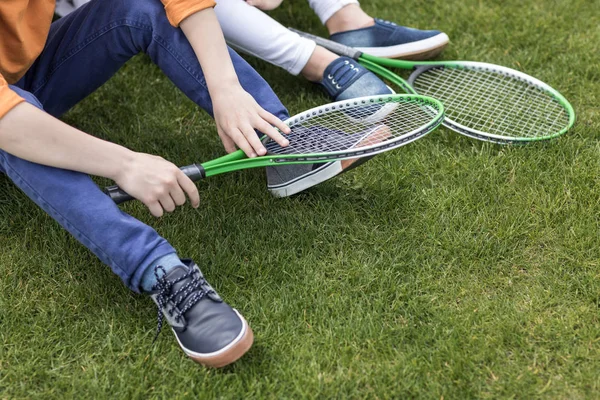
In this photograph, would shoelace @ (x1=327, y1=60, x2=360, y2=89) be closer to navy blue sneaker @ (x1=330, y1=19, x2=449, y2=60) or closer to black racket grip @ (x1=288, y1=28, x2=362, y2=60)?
black racket grip @ (x1=288, y1=28, x2=362, y2=60)

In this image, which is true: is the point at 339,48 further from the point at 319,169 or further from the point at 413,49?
the point at 319,169

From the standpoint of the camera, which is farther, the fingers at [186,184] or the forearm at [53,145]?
the fingers at [186,184]

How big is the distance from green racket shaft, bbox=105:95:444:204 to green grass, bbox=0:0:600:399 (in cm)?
23

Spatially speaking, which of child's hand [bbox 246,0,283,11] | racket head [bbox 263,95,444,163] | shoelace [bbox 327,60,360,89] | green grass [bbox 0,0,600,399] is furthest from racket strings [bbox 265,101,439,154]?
child's hand [bbox 246,0,283,11]

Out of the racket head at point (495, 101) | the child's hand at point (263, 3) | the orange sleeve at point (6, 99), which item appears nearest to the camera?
the orange sleeve at point (6, 99)

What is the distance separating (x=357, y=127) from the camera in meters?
2.29

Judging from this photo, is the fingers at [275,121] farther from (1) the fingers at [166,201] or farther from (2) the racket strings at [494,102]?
(2) the racket strings at [494,102]

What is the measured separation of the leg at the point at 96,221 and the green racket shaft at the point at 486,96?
1229 millimetres

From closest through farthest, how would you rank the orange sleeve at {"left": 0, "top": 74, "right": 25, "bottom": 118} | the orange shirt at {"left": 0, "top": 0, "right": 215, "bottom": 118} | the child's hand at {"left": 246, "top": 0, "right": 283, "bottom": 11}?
1. the orange sleeve at {"left": 0, "top": 74, "right": 25, "bottom": 118}
2. the orange shirt at {"left": 0, "top": 0, "right": 215, "bottom": 118}
3. the child's hand at {"left": 246, "top": 0, "right": 283, "bottom": 11}

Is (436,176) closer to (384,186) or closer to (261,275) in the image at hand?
(384,186)

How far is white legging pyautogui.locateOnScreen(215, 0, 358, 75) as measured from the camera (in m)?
2.68

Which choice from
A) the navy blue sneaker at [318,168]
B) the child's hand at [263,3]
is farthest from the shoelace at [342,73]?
the navy blue sneaker at [318,168]

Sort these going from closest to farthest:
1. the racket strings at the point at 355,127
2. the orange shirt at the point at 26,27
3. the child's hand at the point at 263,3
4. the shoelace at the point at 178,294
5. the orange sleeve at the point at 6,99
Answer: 1. the orange sleeve at the point at 6,99
2. the shoelace at the point at 178,294
3. the orange shirt at the point at 26,27
4. the racket strings at the point at 355,127
5. the child's hand at the point at 263,3

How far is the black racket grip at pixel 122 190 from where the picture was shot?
76.2 inches
